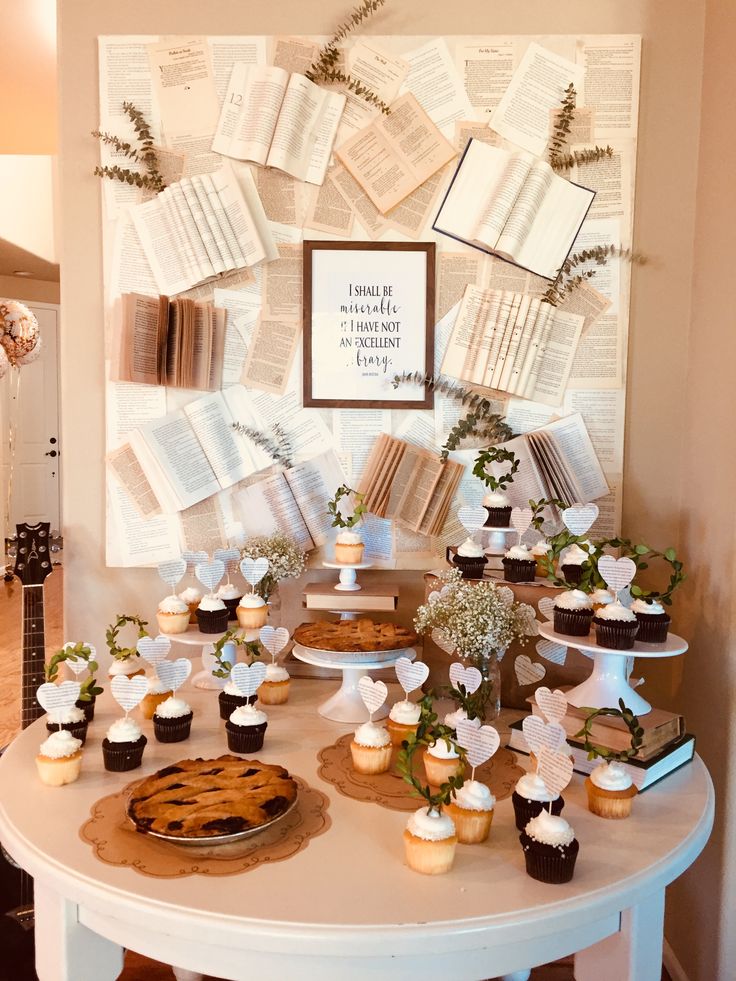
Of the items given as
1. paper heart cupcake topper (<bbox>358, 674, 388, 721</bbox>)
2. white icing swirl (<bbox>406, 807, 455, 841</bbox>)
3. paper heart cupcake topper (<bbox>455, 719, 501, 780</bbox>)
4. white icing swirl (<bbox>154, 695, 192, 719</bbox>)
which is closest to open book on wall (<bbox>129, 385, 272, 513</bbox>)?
white icing swirl (<bbox>154, 695, 192, 719</bbox>)

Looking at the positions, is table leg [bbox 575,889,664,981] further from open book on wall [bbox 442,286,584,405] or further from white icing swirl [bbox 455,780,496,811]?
open book on wall [bbox 442,286,584,405]

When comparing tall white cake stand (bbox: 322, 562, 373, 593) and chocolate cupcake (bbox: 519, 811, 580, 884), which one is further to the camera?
tall white cake stand (bbox: 322, 562, 373, 593)

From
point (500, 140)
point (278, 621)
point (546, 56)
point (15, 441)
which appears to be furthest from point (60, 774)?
point (15, 441)

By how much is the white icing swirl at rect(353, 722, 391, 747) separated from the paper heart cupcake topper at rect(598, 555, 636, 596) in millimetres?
520

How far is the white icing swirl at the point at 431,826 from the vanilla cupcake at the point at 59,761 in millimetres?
627

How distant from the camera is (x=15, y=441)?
6.90 metres

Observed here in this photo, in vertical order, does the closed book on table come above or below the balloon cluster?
below

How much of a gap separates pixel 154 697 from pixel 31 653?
0.55 metres

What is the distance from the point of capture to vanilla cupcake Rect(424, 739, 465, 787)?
136 cm

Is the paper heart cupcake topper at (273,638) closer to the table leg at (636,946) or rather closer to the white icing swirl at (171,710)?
the white icing swirl at (171,710)

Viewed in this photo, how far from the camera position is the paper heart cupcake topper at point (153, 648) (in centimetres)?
159

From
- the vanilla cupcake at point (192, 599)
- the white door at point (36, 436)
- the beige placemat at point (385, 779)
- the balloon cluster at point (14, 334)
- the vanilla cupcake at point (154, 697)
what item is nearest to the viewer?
the beige placemat at point (385, 779)

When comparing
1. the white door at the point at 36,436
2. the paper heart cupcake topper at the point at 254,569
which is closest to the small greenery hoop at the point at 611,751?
the paper heart cupcake topper at the point at 254,569

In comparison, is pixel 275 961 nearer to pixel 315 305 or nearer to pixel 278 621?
pixel 278 621
